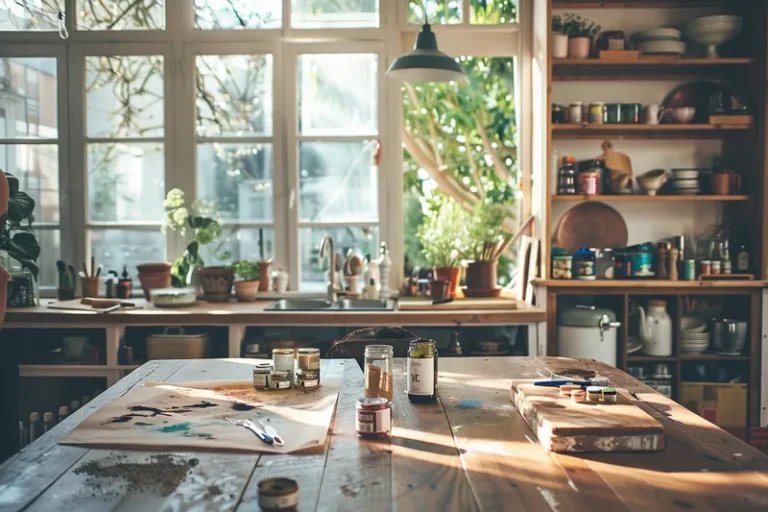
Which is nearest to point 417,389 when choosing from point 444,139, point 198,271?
point 198,271

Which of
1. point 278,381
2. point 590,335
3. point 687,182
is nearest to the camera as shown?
point 278,381

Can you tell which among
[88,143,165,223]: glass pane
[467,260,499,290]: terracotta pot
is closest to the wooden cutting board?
[467,260,499,290]: terracotta pot

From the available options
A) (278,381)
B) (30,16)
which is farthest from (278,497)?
(30,16)

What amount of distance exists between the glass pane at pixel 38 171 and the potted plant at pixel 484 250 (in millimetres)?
2393

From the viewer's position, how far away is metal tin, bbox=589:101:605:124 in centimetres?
412

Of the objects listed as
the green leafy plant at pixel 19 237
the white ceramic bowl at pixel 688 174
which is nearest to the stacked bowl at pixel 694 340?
the white ceramic bowl at pixel 688 174

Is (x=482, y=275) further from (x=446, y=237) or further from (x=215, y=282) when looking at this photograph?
(x=215, y=282)

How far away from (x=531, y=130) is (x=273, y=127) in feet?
4.80

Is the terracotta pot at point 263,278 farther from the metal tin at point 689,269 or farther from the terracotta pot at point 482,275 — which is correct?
the metal tin at point 689,269

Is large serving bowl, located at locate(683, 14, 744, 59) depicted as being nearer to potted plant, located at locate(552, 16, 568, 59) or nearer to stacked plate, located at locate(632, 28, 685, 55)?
stacked plate, located at locate(632, 28, 685, 55)

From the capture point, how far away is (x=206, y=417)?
6.12 ft

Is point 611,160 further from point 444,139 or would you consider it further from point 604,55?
point 444,139

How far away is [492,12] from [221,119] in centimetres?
172

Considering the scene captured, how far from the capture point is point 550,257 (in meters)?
4.14
